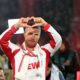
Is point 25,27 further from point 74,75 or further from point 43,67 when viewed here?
point 74,75

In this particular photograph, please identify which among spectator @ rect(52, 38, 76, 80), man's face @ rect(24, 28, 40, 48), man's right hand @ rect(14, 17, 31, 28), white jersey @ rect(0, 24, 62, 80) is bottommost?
spectator @ rect(52, 38, 76, 80)

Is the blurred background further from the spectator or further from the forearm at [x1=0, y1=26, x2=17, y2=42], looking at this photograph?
the forearm at [x1=0, y1=26, x2=17, y2=42]

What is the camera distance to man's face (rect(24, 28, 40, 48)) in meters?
7.20

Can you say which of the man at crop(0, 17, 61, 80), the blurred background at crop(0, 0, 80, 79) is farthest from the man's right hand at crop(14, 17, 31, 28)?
the blurred background at crop(0, 0, 80, 79)

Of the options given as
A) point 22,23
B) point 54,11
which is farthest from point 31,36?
point 54,11

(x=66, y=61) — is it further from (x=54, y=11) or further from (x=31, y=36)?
(x=54, y=11)

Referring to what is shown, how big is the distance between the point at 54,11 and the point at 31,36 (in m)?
4.13

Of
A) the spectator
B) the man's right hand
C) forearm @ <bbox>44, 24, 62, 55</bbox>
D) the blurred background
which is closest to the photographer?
the man's right hand

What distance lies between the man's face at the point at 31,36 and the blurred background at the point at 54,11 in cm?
391

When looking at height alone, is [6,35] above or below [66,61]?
above

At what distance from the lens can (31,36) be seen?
23.6ft

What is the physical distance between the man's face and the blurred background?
3.91 metres

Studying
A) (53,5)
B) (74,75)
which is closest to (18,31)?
(74,75)

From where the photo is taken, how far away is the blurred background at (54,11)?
11.2 meters
